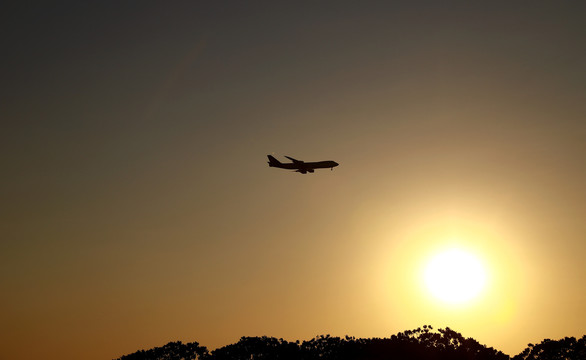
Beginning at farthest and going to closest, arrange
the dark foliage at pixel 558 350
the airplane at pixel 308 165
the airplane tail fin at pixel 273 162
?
the airplane tail fin at pixel 273 162 < the airplane at pixel 308 165 < the dark foliage at pixel 558 350

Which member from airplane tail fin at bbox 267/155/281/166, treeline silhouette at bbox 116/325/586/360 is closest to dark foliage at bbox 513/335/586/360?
treeline silhouette at bbox 116/325/586/360

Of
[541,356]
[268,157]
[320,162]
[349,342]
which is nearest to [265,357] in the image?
[349,342]

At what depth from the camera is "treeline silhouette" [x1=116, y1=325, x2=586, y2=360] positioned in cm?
7544

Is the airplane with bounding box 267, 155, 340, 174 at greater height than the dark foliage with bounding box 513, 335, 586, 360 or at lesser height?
greater

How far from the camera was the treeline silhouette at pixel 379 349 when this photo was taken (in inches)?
2970

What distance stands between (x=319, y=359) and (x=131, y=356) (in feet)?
97.5

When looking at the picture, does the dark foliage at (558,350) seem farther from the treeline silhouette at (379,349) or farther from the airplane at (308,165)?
the airplane at (308,165)

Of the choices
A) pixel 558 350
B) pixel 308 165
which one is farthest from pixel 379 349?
pixel 308 165

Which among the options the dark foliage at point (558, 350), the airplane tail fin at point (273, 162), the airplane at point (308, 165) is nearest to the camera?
the dark foliage at point (558, 350)

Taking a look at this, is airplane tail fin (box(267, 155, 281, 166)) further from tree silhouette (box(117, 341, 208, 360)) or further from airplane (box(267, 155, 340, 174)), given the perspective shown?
tree silhouette (box(117, 341, 208, 360))

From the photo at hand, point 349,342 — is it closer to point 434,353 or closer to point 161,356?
point 434,353

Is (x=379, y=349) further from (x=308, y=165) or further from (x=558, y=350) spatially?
(x=308, y=165)

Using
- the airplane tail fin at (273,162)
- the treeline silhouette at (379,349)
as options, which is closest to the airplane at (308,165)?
the airplane tail fin at (273,162)

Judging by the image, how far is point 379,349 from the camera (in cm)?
8062
